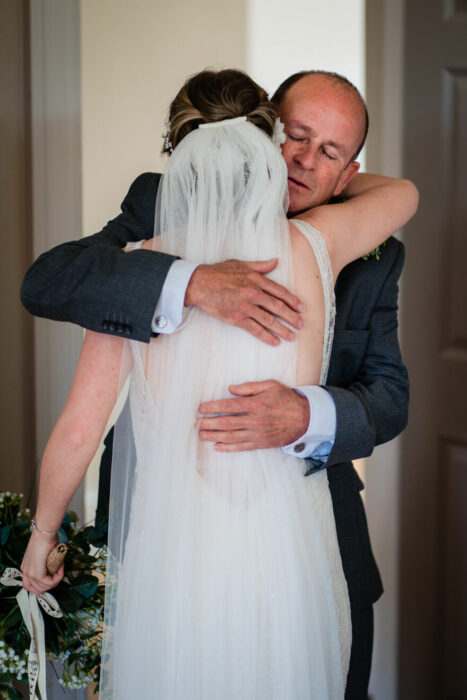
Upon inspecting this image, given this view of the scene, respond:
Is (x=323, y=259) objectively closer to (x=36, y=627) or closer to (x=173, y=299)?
(x=173, y=299)

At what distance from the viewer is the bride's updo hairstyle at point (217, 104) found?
43.1 inches

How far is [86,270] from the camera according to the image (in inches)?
42.4

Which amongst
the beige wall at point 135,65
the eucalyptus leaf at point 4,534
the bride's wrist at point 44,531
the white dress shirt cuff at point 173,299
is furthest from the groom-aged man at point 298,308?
the beige wall at point 135,65

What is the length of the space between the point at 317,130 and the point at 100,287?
23.3 inches

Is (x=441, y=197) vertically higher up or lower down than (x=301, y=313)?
higher up

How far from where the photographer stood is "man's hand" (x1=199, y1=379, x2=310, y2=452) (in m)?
1.07

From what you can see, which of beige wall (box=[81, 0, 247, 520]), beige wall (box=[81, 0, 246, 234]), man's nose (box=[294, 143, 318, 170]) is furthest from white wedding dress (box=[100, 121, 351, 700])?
beige wall (box=[81, 0, 246, 234])


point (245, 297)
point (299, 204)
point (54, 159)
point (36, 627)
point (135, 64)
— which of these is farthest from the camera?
point (135, 64)

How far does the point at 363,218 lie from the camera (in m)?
1.27

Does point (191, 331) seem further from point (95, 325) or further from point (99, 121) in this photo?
point (99, 121)

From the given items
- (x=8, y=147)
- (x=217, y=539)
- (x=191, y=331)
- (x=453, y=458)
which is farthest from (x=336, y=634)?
(x=8, y=147)

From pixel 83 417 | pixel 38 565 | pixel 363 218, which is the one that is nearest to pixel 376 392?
pixel 363 218

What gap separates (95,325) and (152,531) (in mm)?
337

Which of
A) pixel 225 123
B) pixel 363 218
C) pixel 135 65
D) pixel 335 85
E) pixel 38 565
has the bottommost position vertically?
pixel 38 565
